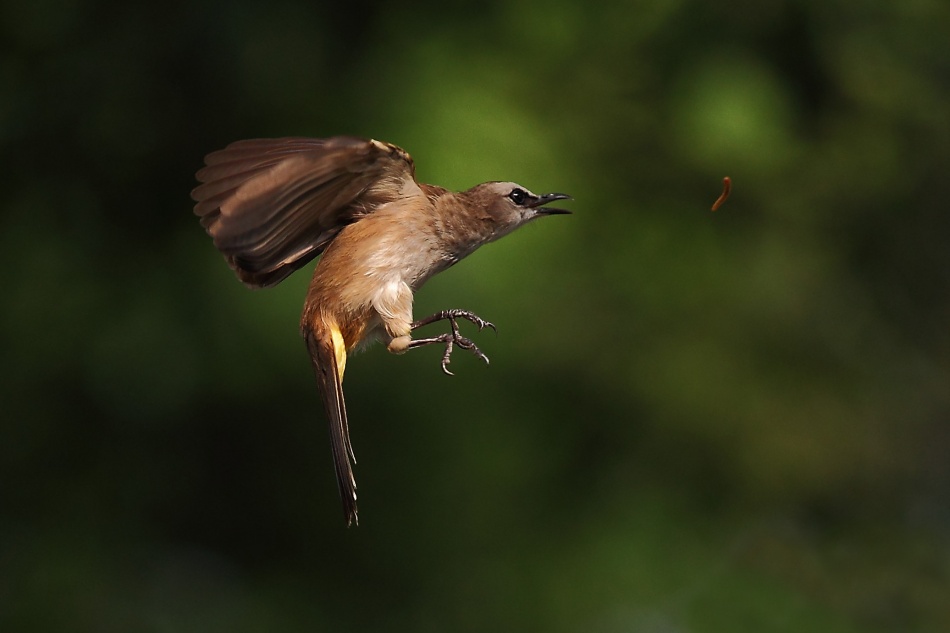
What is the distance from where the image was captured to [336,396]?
222cm

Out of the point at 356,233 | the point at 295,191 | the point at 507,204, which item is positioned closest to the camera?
the point at 295,191

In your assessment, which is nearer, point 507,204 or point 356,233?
point 356,233

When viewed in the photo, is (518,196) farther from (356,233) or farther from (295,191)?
(295,191)

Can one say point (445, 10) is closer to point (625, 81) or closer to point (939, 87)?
point (625, 81)

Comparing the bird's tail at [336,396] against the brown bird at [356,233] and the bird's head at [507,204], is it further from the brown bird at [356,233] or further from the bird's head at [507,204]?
the bird's head at [507,204]

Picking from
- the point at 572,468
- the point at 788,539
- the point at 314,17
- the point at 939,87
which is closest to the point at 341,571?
the point at 572,468

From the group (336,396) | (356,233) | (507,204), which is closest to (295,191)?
(356,233)

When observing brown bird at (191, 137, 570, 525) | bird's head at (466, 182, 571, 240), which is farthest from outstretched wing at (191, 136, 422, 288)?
bird's head at (466, 182, 571, 240)

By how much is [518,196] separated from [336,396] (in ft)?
2.01

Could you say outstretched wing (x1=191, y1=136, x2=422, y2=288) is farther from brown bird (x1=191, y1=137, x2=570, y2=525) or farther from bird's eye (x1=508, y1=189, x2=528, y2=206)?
bird's eye (x1=508, y1=189, x2=528, y2=206)

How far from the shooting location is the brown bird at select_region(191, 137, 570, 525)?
227 cm

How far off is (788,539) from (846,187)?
60.3 inches

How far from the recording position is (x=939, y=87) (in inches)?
215

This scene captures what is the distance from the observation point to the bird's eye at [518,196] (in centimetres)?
256
